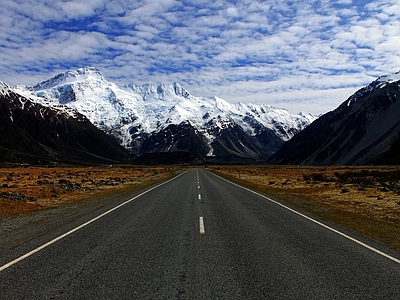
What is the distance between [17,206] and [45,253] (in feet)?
42.0

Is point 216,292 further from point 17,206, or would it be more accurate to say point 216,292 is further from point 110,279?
point 17,206

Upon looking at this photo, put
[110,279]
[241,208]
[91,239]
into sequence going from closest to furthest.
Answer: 1. [110,279]
2. [91,239]
3. [241,208]

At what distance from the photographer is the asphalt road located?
6.76 m

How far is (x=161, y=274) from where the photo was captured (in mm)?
7703

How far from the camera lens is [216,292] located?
6699mm

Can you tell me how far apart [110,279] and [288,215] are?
10.9 metres

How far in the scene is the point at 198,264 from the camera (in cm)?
849

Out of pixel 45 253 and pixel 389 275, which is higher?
pixel 45 253

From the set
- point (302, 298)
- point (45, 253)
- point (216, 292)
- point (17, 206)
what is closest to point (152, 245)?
point (45, 253)

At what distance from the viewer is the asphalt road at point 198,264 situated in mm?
6758

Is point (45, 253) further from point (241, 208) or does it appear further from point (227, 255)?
point (241, 208)

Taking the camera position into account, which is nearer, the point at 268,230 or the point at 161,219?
the point at 268,230

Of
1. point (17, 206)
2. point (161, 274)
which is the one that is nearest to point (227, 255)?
point (161, 274)

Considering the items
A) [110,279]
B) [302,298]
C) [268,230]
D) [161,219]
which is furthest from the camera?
[161,219]
